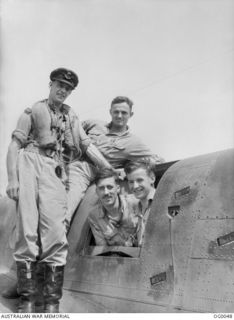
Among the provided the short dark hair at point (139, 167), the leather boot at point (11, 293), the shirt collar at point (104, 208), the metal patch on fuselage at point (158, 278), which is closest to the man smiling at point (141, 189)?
the short dark hair at point (139, 167)

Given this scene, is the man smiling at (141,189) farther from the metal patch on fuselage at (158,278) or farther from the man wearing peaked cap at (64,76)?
the man wearing peaked cap at (64,76)

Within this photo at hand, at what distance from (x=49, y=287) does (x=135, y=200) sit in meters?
1.41

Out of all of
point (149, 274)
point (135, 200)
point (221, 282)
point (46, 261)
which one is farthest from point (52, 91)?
point (221, 282)

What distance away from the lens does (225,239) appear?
361 cm

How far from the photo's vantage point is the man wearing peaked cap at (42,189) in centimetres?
410

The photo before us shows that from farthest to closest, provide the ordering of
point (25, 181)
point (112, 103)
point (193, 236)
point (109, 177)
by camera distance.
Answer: point (112, 103) → point (109, 177) → point (25, 181) → point (193, 236)

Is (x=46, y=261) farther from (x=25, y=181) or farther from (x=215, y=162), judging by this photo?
(x=215, y=162)

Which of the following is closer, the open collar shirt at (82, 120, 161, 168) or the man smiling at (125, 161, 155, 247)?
the man smiling at (125, 161, 155, 247)

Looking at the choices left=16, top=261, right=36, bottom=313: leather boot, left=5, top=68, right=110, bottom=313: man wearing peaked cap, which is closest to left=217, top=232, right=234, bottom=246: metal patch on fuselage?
left=5, top=68, right=110, bottom=313: man wearing peaked cap

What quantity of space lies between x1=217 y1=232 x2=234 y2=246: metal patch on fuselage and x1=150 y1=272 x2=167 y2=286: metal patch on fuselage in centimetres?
65

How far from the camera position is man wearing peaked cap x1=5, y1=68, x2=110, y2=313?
4098mm

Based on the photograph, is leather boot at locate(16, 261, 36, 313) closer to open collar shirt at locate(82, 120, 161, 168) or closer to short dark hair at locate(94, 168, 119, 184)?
short dark hair at locate(94, 168, 119, 184)

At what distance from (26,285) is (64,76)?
2.22m

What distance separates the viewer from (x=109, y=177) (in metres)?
4.84
